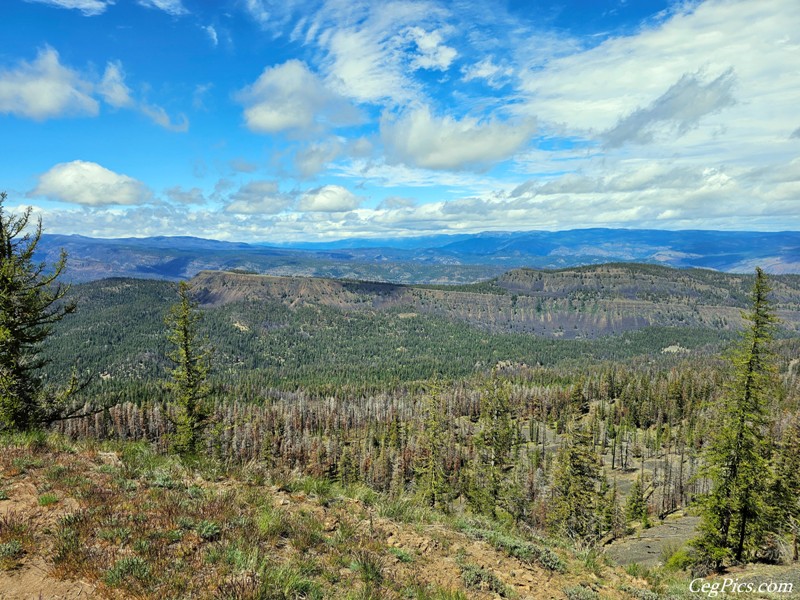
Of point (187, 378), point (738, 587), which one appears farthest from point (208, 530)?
point (187, 378)

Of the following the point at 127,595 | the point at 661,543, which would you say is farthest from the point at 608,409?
the point at 127,595

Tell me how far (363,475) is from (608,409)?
104596 mm

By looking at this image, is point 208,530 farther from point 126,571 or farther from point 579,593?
point 579,593

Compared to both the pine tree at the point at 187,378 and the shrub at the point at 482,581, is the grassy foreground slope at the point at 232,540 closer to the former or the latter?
the shrub at the point at 482,581

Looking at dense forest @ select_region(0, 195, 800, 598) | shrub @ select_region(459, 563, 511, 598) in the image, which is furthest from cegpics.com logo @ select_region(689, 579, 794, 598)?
shrub @ select_region(459, 563, 511, 598)

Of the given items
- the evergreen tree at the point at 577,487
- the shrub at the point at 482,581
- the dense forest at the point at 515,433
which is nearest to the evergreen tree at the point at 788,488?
the dense forest at the point at 515,433

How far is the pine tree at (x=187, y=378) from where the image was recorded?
1403 inches

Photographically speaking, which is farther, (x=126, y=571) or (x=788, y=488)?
(x=788, y=488)

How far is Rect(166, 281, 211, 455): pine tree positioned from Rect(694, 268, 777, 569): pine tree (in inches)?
1554

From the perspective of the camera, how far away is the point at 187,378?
3619 centimetres

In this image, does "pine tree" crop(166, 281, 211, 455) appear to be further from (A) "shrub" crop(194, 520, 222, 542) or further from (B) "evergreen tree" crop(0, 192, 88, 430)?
(A) "shrub" crop(194, 520, 222, 542)

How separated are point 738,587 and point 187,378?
37.9m

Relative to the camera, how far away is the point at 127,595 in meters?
7.59

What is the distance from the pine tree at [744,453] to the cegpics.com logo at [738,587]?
40.1 ft
